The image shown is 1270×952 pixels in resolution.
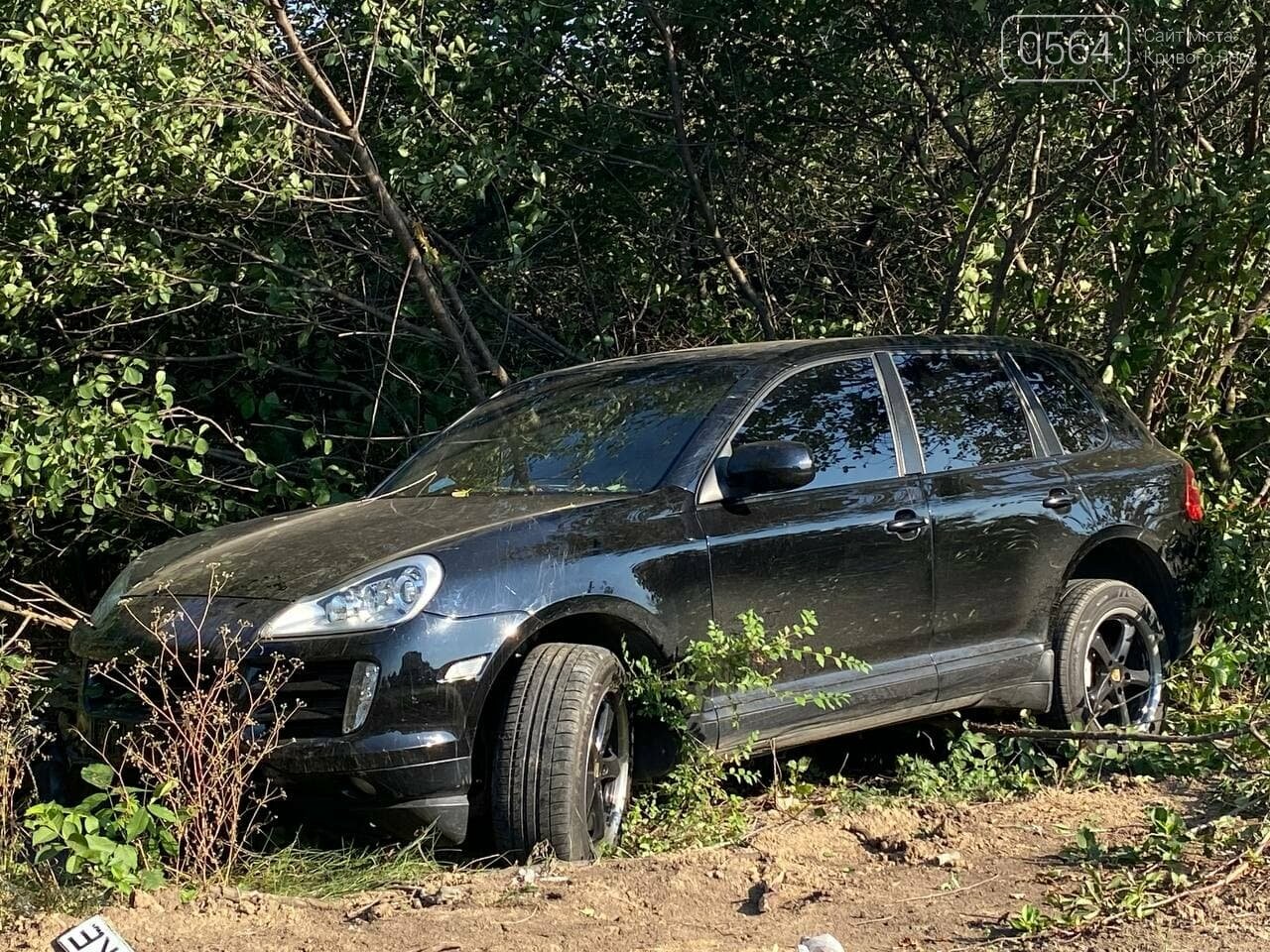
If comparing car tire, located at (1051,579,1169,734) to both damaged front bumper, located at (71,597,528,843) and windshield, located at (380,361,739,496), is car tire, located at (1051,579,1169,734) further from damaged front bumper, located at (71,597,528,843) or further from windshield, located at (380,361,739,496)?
damaged front bumper, located at (71,597,528,843)

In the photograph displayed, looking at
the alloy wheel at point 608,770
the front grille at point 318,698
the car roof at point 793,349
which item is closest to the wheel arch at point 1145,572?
the car roof at point 793,349

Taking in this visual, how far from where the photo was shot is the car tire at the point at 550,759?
416 centimetres

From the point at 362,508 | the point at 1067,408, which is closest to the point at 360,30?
the point at 362,508

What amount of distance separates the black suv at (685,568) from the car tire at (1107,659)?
0.01m

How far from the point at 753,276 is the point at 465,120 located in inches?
89.8

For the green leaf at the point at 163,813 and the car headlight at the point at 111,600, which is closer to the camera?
the green leaf at the point at 163,813

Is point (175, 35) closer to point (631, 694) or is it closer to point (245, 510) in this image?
point (245, 510)

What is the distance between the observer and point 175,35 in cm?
671

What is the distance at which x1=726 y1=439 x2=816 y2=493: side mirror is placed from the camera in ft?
15.6

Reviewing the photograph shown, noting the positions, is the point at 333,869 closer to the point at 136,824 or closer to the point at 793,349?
the point at 136,824

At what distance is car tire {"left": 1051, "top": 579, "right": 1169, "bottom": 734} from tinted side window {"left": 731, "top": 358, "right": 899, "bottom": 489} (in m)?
1.14

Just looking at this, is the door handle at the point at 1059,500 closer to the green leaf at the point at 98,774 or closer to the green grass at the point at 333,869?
the green grass at the point at 333,869

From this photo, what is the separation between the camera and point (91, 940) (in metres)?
3.25

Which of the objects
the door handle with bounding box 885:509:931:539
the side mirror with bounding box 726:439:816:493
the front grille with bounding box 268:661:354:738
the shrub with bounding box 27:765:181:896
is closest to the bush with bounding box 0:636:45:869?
the shrub with bounding box 27:765:181:896
